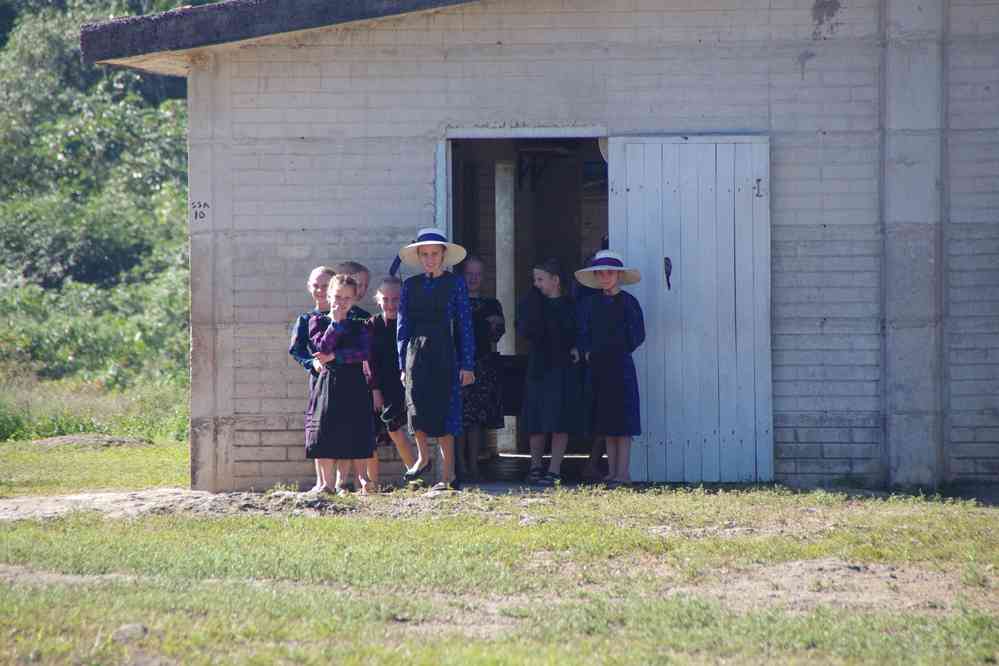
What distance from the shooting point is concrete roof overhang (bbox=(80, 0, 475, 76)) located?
1052 centimetres

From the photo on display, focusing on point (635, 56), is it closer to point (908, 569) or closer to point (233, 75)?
point (233, 75)

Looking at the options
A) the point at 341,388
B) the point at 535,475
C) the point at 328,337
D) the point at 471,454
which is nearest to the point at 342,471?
the point at 341,388

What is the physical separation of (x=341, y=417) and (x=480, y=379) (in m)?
1.48

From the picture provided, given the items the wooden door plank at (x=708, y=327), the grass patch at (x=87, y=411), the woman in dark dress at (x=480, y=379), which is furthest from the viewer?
the grass patch at (x=87, y=411)

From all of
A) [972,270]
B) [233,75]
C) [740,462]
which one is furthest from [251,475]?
[972,270]

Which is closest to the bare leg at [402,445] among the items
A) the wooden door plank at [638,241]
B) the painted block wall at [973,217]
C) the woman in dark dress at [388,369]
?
the woman in dark dress at [388,369]

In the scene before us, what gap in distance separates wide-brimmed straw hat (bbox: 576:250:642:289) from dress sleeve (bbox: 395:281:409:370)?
140 centimetres

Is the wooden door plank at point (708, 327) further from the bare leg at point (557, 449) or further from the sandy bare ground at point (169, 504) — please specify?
the sandy bare ground at point (169, 504)

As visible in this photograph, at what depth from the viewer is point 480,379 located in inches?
441

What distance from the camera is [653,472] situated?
10938mm

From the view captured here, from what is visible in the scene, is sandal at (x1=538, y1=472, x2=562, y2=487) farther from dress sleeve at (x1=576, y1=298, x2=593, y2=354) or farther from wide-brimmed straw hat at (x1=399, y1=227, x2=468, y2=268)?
wide-brimmed straw hat at (x1=399, y1=227, x2=468, y2=268)

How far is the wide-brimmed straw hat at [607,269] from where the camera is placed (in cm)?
1055

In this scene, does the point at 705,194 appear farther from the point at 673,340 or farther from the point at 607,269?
the point at 673,340

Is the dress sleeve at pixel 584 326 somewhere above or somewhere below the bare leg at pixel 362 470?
above
